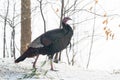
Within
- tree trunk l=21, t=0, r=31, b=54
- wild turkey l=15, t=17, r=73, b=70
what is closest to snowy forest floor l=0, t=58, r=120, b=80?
wild turkey l=15, t=17, r=73, b=70

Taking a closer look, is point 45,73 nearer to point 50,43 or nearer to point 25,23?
point 50,43

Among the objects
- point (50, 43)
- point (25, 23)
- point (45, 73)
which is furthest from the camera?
point (25, 23)

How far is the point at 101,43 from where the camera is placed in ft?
40.6

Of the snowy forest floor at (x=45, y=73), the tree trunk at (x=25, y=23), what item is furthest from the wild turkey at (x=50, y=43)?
the tree trunk at (x=25, y=23)

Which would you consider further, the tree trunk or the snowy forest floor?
the tree trunk

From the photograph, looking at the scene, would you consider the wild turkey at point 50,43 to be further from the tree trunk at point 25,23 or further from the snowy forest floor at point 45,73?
the tree trunk at point 25,23

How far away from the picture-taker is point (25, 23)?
35.1 ft

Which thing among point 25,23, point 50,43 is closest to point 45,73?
point 50,43

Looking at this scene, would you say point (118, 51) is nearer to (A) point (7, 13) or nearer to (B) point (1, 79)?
(A) point (7, 13)

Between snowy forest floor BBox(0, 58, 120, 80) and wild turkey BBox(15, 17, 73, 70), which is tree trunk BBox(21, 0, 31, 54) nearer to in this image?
snowy forest floor BBox(0, 58, 120, 80)

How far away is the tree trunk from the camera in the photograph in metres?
10.5

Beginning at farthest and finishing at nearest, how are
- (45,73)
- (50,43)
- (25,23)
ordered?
(25,23) → (50,43) → (45,73)

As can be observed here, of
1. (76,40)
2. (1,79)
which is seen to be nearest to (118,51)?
(76,40)

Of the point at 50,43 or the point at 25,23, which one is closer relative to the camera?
the point at 50,43
